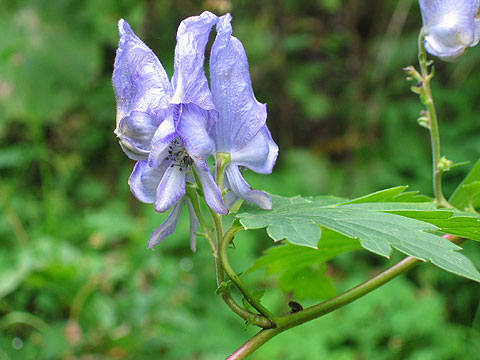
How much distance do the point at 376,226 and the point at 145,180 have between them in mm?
242

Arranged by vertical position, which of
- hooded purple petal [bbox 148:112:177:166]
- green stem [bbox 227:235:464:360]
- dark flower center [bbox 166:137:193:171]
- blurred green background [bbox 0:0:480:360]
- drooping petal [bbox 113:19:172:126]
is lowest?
blurred green background [bbox 0:0:480:360]

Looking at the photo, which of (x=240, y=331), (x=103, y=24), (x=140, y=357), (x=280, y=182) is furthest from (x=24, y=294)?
(x=103, y=24)

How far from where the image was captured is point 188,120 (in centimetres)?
52

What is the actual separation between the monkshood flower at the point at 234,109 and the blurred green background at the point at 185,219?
152 centimetres

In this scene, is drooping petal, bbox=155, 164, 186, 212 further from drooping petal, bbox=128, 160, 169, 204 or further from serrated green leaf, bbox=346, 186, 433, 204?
serrated green leaf, bbox=346, 186, 433, 204

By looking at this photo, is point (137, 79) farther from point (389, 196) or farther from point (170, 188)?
point (389, 196)

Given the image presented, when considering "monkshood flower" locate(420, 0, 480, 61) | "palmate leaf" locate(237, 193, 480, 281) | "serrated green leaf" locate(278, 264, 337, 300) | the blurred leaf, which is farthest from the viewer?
the blurred leaf

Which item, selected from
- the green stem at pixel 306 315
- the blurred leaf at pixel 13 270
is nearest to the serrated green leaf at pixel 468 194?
the green stem at pixel 306 315

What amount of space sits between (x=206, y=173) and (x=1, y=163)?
217 centimetres

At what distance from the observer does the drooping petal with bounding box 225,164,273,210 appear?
562 mm

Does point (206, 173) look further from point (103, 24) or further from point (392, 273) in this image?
point (103, 24)

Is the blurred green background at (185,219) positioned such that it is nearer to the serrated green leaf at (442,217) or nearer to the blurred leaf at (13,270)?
the blurred leaf at (13,270)

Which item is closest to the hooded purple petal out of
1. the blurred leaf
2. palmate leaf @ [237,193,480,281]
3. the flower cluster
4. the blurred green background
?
the flower cluster

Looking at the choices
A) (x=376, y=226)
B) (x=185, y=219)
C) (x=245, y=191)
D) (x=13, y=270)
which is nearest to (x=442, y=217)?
(x=376, y=226)
